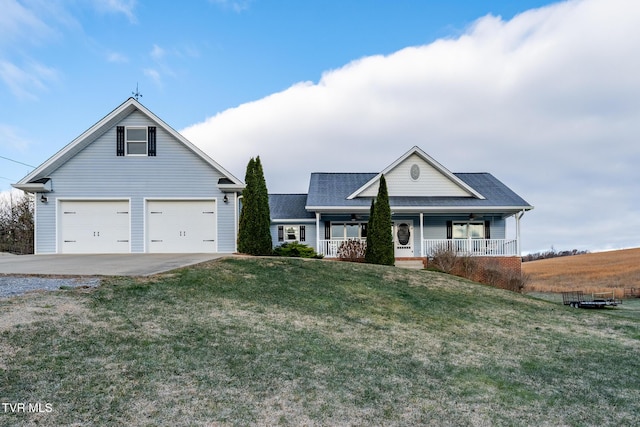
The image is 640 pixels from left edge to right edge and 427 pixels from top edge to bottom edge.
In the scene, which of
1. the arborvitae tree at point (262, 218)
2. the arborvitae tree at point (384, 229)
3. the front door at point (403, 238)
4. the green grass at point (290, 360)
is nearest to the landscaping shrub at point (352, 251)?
the arborvitae tree at point (384, 229)

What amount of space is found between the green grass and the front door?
13.4 meters

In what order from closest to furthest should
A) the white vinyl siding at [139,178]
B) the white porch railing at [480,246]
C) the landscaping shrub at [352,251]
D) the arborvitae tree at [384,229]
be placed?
the white vinyl siding at [139,178], the arborvitae tree at [384,229], the landscaping shrub at [352,251], the white porch railing at [480,246]

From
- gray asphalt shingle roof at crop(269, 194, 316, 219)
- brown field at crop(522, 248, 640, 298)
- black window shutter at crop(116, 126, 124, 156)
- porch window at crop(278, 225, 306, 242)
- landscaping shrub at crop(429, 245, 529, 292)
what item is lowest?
brown field at crop(522, 248, 640, 298)

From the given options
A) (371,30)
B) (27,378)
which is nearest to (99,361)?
(27,378)

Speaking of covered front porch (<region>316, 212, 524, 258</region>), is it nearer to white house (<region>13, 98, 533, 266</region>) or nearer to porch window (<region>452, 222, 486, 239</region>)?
porch window (<region>452, 222, 486, 239</region>)

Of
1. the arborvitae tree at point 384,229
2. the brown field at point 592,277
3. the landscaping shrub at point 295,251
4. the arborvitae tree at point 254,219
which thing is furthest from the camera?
the brown field at point 592,277

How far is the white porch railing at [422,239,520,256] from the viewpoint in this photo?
2348 cm

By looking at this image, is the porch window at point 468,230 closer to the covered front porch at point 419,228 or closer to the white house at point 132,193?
the covered front porch at point 419,228

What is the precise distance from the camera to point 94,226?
19.0m

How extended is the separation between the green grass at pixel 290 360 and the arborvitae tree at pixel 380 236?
7.89m

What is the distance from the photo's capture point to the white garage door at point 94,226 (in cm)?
1880

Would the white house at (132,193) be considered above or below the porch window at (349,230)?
above

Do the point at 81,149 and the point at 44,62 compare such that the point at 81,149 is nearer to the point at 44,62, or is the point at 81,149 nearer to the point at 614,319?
the point at 44,62

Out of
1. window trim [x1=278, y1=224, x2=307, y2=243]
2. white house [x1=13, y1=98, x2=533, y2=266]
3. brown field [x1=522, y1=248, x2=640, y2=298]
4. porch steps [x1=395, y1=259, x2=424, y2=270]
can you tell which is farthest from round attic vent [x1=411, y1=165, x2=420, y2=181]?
white house [x1=13, y1=98, x2=533, y2=266]
